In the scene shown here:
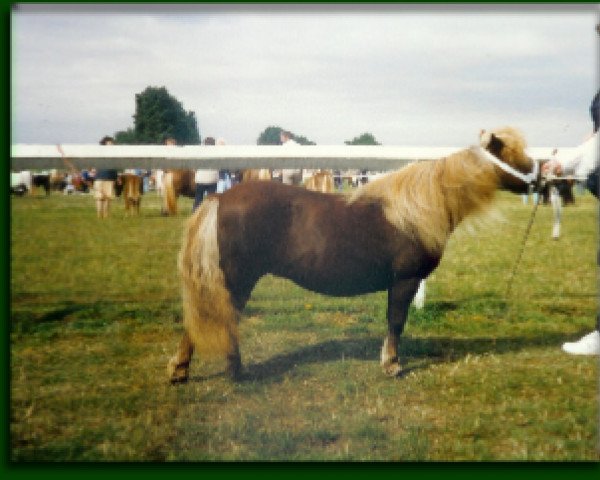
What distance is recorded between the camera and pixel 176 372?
3.98 meters

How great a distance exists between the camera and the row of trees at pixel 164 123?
3797 millimetres

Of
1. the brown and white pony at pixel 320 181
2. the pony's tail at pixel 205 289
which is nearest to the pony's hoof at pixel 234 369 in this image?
the pony's tail at pixel 205 289

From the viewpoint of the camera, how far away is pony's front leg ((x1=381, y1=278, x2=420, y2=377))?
13.8 feet

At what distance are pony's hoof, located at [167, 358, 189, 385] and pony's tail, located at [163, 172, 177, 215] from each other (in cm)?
111

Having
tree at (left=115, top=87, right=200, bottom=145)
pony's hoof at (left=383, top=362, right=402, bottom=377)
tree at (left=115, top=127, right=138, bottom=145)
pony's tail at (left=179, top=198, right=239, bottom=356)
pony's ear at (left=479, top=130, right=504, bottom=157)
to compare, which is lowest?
pony's hoof at (left=383, top=362, right=402, bottom=377)

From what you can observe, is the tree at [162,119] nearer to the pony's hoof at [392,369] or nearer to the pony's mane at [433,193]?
the pony's mane at [433,193]

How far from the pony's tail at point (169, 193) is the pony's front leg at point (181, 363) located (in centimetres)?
97

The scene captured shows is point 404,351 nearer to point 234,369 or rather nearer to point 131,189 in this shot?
point 234,369

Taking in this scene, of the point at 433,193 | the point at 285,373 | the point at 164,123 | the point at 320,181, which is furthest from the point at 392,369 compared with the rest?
the point at 164,123

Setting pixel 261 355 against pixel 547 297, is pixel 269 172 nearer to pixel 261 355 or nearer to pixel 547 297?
pixel 261 355

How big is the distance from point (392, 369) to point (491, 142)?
1649 millimetres

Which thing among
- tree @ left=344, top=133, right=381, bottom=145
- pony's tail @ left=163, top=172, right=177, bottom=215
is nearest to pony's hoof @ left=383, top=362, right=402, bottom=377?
tree @ left=344, top=133, right=381, bottom=145

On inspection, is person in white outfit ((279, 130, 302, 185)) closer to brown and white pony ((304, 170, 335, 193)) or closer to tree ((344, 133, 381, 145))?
brown and white pony ((304, 170, 335, 193))

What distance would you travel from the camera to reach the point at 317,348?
469 cm
